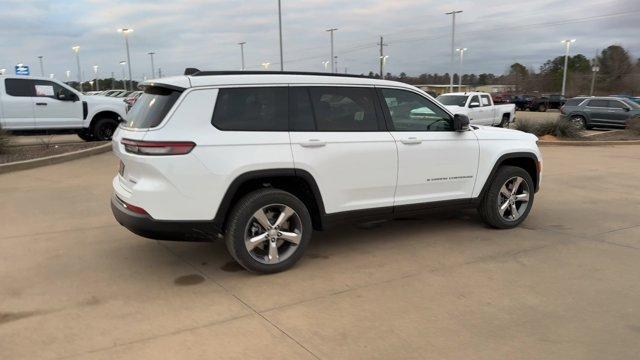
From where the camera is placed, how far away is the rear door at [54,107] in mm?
14211

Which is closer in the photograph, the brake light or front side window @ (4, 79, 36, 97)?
the brake light

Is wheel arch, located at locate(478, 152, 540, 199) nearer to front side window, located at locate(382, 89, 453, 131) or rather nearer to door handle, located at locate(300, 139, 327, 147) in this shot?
front side window, located at locate(382, 89, 453, 131)

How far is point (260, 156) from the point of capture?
4.51 m

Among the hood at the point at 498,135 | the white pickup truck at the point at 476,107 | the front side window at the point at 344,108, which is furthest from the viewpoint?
the white pickup truck at the point at 476,107

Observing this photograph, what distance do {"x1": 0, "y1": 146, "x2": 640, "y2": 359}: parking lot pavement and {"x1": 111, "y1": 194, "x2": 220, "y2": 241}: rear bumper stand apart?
440 mm

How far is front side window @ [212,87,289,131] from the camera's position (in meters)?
4.50

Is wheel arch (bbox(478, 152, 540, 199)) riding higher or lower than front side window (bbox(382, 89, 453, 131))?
lower

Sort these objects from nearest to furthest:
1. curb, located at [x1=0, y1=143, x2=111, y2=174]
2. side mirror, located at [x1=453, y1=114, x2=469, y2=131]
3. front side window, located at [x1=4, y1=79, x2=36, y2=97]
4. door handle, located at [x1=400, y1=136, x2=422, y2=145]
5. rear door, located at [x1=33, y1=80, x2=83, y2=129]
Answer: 1. door handle, located at [x1=400, y1=136, x2=422, y2=145]
2. side mirror, located at [x1=453, y1=114, x2=469, y2=131]
3. curb, located at [x1=0, y1=143, x2=111, y2=174]
4. front side window, located at [x1=4, y1=79, x2=36, y2=97]
5. rear door, located at [x1=33, y1=80, x2=83, y2=129]

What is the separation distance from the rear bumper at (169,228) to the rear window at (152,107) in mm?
775

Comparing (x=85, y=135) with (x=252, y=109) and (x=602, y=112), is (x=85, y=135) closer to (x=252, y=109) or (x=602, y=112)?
(x=252, y=109)

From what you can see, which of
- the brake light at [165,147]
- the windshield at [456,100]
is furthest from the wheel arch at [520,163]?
the windshield at [456,100]

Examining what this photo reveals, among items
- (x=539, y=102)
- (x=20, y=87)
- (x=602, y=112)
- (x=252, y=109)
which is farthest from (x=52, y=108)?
(x=539, y=102)

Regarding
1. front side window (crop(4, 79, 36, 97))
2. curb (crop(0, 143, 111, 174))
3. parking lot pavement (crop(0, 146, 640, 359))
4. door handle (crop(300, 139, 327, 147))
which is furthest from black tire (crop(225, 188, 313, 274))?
front side window (crop(4, 79, 36, 97))

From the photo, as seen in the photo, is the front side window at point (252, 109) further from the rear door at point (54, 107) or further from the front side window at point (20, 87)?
the front side window at point (20, 87)
